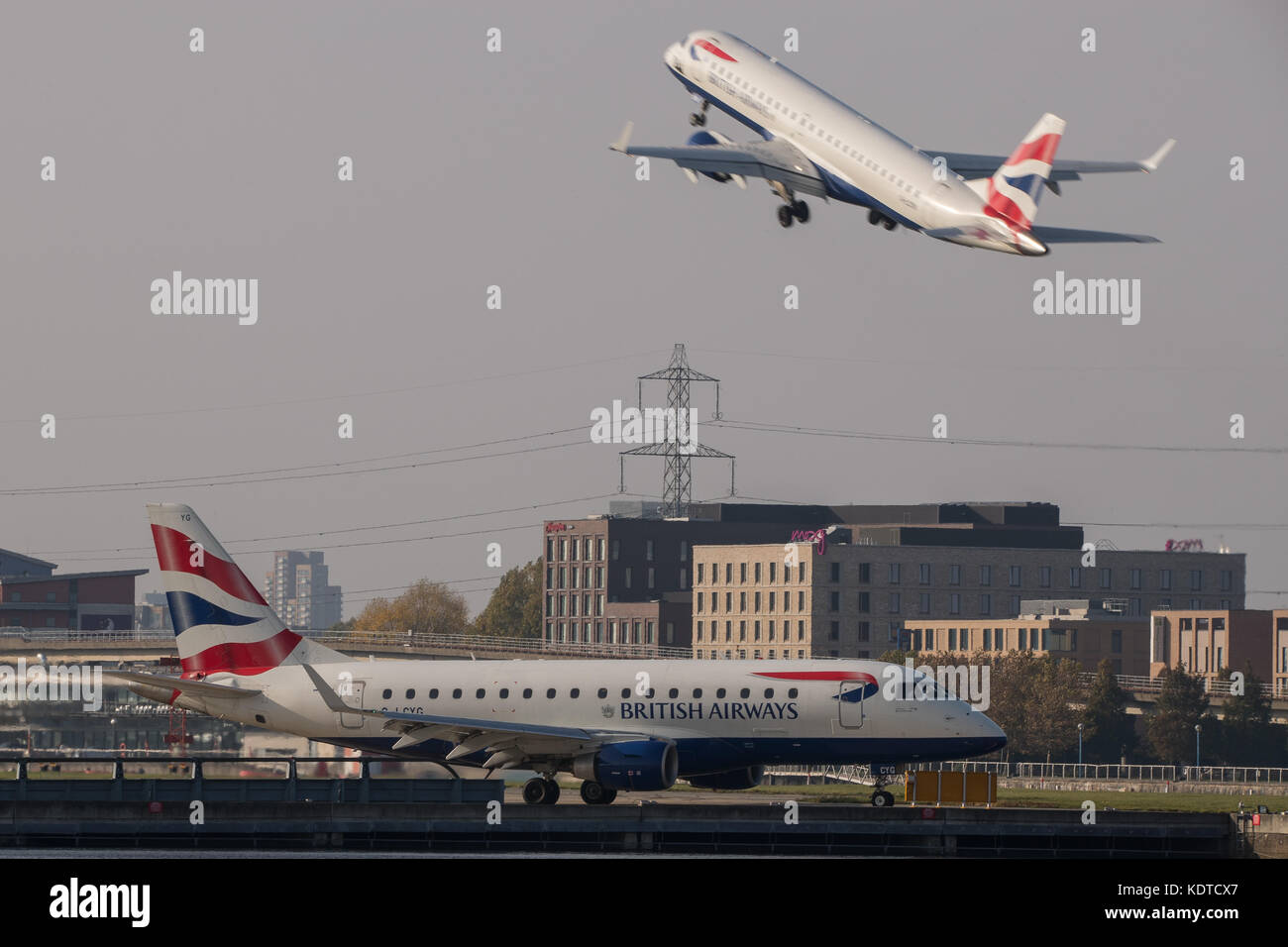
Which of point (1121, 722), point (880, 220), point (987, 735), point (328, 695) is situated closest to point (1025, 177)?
point (880, 220)

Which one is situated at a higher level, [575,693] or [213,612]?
[213,612]

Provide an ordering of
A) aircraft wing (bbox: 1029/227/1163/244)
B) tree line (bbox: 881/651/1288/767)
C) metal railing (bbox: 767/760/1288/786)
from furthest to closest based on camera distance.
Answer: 1. tree line (bbox: 881/651/1288/767)
2. metal railing (bbox: 767/760/1288/786)
3. aircraft wing (bbox: 1029/227/1163/244)

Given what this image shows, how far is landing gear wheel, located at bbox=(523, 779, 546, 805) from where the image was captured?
6694cm

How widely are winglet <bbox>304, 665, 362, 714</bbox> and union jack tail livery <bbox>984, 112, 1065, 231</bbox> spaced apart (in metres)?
28.7

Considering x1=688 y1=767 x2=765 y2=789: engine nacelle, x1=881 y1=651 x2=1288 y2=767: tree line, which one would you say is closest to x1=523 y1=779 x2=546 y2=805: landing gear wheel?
x1=688 y1=767 x2=765 y2=789: engine nacelle

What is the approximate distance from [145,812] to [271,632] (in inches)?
445

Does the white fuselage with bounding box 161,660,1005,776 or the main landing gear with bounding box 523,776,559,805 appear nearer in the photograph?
the white fuselage with bounding box 161,660,1005,776

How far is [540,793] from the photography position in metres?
67.1

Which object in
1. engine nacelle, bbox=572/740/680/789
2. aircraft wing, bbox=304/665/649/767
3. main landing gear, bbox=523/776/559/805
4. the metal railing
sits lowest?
the metal railing

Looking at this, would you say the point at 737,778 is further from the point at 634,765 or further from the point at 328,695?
the point at 328,695

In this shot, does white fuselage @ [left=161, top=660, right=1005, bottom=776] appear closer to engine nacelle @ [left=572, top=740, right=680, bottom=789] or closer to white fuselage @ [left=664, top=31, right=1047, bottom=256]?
engine nacelle @ [left=572, top=740, right=680, bottom=789]

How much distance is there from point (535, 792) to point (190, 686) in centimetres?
1290

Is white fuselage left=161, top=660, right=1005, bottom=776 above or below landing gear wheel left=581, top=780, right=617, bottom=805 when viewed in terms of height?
above

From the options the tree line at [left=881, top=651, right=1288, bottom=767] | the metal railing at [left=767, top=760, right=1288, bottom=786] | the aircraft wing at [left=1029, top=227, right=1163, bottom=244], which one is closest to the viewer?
the aircraft wing at [left=1029, top=227, right=1163, bottom=244]
